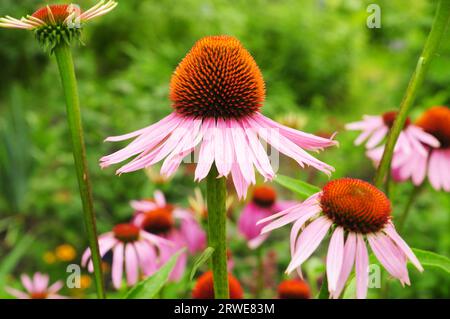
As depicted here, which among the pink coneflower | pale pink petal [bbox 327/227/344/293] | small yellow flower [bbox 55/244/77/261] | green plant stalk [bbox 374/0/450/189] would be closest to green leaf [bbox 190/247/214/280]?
pale pink petal [bbox 327/227/344/293]

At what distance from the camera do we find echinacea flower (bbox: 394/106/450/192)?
44.0 inches

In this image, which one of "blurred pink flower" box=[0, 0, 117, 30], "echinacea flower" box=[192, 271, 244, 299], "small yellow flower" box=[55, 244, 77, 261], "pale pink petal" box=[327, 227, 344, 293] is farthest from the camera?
"small yellow flower" box=[55, 244, 77, 261]

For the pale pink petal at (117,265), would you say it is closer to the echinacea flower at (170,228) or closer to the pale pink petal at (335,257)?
the echinacea flower at (170,228)

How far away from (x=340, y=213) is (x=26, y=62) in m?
3.61

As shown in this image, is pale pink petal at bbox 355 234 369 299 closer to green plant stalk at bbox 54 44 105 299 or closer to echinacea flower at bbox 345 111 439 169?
green plant stalk at bbox 54 44 105 299

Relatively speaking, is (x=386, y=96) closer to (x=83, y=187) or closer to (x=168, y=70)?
(x=168, y=70)

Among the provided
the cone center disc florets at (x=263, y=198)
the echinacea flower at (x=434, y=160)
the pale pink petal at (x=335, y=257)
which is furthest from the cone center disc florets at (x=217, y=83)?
the cone center disc florets at (x=263, y=198)

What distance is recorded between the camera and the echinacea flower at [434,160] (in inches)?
44.0

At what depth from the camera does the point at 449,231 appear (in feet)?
5.54

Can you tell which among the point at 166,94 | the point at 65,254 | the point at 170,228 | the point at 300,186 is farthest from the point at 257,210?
the point at 166,94

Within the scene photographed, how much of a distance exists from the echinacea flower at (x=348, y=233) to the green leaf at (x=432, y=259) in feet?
0.20

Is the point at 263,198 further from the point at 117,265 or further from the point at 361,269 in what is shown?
the point at 361,269

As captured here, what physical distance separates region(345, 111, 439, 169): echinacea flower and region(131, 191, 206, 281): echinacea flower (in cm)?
44

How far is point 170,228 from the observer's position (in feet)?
3.74
